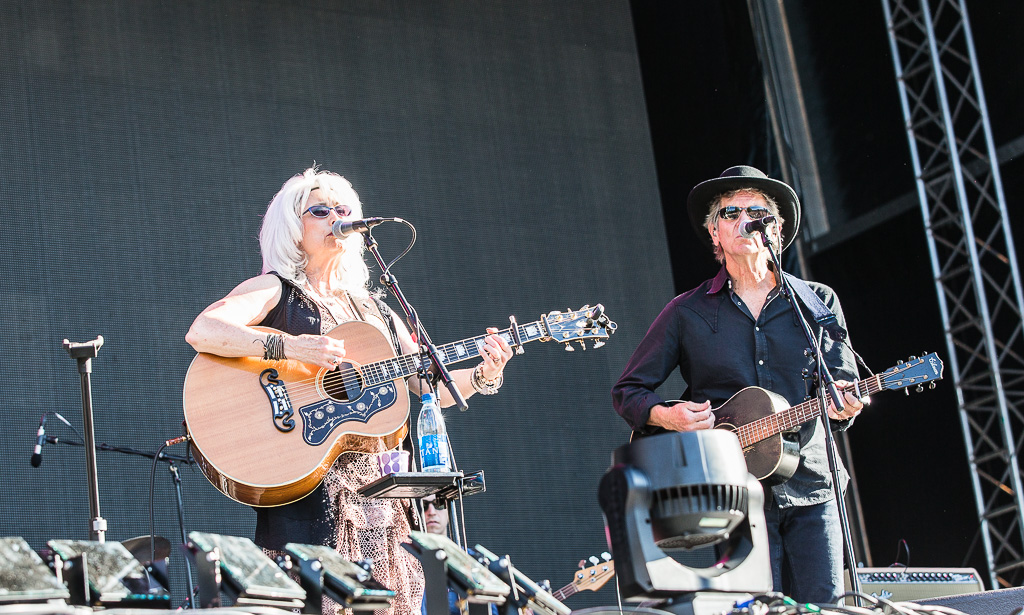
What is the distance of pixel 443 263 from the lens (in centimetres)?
650

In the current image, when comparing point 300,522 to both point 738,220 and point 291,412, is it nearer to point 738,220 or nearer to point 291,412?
point 291,412

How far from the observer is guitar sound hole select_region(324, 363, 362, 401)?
11.9ft

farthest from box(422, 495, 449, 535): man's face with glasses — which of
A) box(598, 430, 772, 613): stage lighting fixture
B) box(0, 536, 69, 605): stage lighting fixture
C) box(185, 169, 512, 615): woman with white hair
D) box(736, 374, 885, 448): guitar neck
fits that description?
box(0, 536, 69, 605): stage lighting fixture

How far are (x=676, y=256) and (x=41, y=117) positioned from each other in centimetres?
390

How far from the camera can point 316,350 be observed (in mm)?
3523

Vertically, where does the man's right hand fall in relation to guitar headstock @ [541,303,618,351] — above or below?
below

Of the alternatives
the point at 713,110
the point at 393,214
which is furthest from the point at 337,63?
the point at 713,110

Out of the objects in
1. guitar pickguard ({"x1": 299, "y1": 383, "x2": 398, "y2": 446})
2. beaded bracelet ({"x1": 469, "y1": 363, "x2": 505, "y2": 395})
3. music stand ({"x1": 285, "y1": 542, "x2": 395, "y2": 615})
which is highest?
beaded bracelet ({"x1": 469, "y1": 363, "x2": 505, "y2": 395})

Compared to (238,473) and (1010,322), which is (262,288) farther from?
(1010,322)

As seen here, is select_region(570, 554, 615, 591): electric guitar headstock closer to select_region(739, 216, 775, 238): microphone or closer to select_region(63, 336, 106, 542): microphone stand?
select_region(739, 216, 775, 238): microphone

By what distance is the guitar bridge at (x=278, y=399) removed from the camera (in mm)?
3533

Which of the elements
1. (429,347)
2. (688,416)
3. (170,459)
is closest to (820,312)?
(688,416)

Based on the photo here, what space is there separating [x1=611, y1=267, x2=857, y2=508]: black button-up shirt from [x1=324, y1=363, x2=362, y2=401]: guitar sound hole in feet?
3.04

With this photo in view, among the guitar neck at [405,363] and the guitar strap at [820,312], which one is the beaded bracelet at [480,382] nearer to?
the guitar neck at [405,363]
